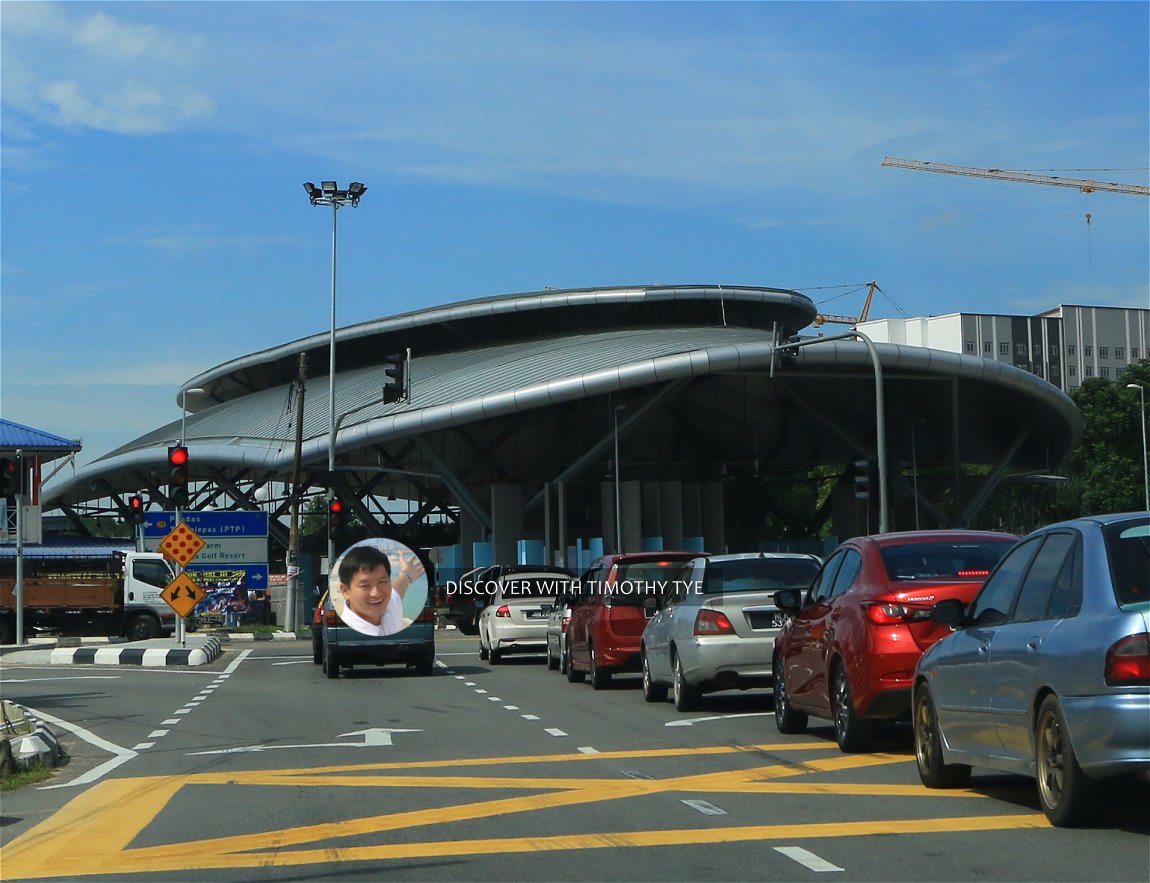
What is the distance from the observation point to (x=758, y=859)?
24.8ft

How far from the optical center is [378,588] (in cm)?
2509

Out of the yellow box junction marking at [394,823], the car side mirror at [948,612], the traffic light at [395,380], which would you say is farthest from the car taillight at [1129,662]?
the traffic light at [395,380]

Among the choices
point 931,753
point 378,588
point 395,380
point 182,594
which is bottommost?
point 931,753

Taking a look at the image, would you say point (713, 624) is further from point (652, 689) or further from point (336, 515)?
point (336, 515)

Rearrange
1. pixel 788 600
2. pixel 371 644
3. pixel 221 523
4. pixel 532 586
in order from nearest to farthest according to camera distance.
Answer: pixel 788 600 → pixel 371 644 → pixel 532 586 → pixel 221 523

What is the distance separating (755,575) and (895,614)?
5.13m

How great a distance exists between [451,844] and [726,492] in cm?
7232

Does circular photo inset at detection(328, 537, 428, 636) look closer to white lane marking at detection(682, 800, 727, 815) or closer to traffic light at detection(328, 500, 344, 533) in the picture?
white lane marking at detection(682, 800, 727, 815)

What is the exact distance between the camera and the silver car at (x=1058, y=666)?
7277 mm

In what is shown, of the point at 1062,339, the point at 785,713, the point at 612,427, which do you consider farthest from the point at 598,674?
the point at 1062,339

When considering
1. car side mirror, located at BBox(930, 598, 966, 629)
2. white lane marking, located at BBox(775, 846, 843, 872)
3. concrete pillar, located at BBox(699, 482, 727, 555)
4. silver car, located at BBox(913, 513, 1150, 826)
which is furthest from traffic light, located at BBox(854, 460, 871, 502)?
concrete pillar, located at BBox(699, 482, 727, 555)

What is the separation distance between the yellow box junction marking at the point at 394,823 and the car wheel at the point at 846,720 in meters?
0.13

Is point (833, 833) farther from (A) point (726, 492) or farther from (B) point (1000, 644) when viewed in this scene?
(A) point (726, 492)

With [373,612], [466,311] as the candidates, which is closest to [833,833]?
[373,612]
